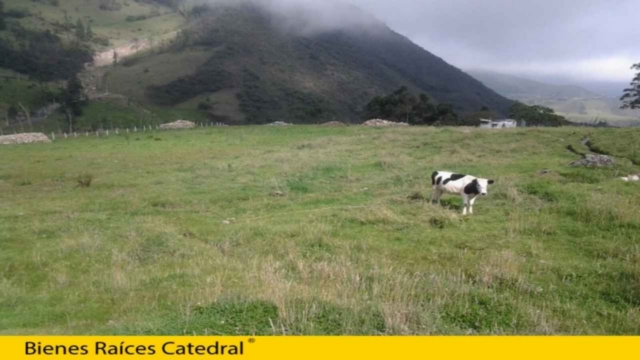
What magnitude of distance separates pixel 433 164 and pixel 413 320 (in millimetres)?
17933

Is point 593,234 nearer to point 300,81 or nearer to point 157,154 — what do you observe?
point 157,154

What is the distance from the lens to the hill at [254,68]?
394ft

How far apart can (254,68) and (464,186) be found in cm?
13381

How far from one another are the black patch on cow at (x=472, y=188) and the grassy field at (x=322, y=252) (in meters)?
0.75

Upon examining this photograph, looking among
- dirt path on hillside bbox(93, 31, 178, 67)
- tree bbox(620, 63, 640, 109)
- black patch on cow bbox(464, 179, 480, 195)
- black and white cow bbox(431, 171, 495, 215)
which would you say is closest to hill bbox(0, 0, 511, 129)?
dirt path on hillside bbox(93, 31, 178, 67)

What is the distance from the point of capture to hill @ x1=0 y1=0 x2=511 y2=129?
394 feet

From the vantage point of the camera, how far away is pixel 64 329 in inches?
235

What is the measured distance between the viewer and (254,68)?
458ft

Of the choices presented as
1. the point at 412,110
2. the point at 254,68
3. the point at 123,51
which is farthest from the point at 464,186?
the point at 123,51

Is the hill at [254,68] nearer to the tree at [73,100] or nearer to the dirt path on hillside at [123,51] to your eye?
the dirt path on hillside at [123,51]
